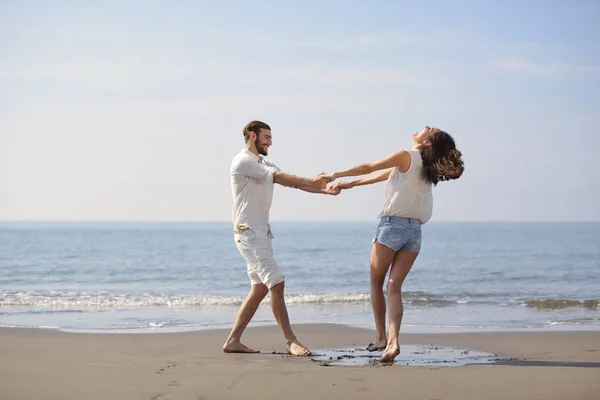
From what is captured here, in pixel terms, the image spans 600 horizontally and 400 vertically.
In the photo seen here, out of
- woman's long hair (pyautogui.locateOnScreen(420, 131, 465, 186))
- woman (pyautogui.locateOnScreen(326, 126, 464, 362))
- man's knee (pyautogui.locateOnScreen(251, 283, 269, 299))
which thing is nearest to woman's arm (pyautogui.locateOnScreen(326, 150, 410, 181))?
woman (pyautogui.locateOnScreen(326, 126, 464, 362))

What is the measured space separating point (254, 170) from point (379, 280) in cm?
141

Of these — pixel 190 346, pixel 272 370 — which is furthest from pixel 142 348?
pixel 272 370

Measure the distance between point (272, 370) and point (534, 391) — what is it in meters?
1.72

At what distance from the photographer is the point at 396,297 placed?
19.2ft

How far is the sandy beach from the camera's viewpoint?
4.37 m

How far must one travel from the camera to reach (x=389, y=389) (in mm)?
4477

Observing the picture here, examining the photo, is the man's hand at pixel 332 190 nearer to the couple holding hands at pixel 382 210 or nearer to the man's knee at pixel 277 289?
the couple holding hands at pixel 382 210

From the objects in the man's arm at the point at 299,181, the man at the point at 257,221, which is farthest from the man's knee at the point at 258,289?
the man's arm at the point at 299,181

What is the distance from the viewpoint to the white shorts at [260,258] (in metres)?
6.16

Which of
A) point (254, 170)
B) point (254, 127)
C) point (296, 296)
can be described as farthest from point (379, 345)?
point (296, 296)

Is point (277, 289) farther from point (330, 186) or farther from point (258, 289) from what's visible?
point (330, 186)

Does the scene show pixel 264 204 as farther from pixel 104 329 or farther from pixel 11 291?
pixel 11 291

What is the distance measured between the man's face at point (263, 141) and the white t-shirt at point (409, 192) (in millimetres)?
1154

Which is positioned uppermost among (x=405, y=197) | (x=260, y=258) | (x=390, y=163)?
(x=390, y=163)
